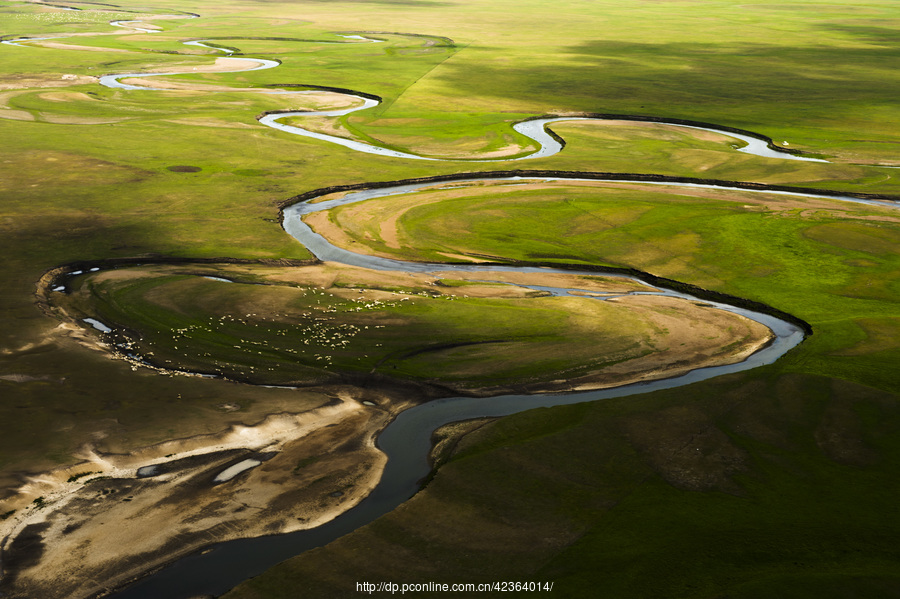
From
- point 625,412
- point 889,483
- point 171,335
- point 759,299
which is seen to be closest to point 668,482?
point 625,412

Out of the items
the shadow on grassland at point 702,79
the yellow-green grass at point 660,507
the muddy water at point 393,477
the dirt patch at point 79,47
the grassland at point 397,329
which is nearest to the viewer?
the yellow-green grass at point 660,507

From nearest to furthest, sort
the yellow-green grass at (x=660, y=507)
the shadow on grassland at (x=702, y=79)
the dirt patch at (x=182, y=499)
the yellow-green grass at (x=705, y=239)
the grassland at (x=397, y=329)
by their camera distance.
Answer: the yellow-green grass at (x=660, y=507), the dirt patch at (x=182, y=499), the grassland at (x=397, y=329), the yellow-green grass at (x=705, y=239), the shadow on grassland at (x=702, y=79)

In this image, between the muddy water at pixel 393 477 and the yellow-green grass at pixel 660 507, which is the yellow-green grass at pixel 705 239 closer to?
the muddy water at pixel 393 477

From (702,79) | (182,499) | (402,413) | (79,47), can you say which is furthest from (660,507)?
(79,47)

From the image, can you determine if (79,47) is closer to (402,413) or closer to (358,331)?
(358,331)

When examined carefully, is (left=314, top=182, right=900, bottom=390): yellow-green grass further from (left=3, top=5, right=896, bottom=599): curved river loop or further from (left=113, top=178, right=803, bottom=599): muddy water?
(left=113, top=178, right=803, bottom=599): muddy water

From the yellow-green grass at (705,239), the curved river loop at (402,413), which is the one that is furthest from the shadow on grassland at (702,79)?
the yellow-green grass at (705,239)

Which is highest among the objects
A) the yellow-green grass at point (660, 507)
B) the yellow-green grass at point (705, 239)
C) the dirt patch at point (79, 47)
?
the dirt patch at point (79, 47)

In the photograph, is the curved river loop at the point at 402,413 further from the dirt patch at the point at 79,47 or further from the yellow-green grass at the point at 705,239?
the dirt patch at the point at 79,47

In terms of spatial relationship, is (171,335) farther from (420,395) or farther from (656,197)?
(656,197)

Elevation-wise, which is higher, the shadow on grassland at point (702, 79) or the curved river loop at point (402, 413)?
the shadow on grassland at point (702, 79)

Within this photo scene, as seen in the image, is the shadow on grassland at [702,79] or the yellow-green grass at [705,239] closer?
the yellow-green grass at [705,239]
